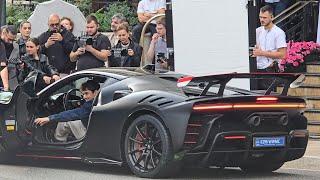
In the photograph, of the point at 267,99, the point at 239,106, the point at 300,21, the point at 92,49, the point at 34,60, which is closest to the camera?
the point at 239,106

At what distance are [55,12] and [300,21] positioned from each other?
5.13 metres

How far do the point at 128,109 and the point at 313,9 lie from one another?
752cm

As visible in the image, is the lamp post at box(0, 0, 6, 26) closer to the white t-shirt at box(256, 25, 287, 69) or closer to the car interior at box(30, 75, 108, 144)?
the car interior at box(30, 75, 108, 144)

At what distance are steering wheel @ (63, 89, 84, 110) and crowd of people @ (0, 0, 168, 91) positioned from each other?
973mm

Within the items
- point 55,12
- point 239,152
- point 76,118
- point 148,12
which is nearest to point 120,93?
point 76,118

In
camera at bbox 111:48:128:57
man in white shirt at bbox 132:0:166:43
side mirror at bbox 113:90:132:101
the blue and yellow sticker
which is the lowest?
the blue and yellow sticker

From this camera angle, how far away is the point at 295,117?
353 inches

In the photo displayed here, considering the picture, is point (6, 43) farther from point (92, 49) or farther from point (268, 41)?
point (268, 41)

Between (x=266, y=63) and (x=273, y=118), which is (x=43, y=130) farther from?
(x=266, y=63)

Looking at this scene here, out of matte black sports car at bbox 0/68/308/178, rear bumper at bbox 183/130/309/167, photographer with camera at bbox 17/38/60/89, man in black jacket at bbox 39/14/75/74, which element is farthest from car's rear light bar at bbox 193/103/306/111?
man in black jacket at bbox 39/14/75/74

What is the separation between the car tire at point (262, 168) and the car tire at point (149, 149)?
1341mm

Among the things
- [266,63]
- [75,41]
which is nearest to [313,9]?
[266,63]

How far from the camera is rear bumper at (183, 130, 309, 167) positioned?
8445 mm

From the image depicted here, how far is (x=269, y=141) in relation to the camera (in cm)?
873
